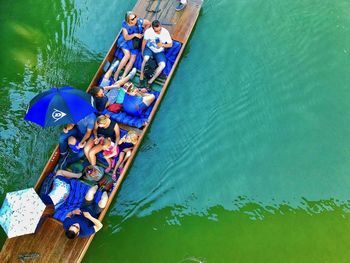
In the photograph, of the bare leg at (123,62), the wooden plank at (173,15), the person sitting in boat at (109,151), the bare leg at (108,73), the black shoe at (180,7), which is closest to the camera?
the person sitting in boat at (109,151)

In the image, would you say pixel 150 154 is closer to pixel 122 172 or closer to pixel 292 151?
pixel 122 172

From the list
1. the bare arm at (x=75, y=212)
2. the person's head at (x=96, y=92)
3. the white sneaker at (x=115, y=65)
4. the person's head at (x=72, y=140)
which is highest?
the white sneaker at (x=115, y=65)

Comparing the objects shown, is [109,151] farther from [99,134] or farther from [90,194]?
[90,194]

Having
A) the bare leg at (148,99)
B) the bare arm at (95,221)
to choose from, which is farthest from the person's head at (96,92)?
the bare arm at (95,221)

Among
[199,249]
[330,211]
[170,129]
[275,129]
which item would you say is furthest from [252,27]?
[199,249]

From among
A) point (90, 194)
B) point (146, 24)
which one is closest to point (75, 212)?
point (90, 194)

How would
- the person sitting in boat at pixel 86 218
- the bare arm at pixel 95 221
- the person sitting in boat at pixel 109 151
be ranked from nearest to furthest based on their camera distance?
the person sitting in boat at pixel 86 218 → the bare arm at pixel 95 221 → the person sitting in boat at pixel 109 151

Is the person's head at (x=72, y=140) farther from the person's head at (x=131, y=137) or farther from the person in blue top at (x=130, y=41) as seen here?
the person in blue top at (x=130, y=41)
